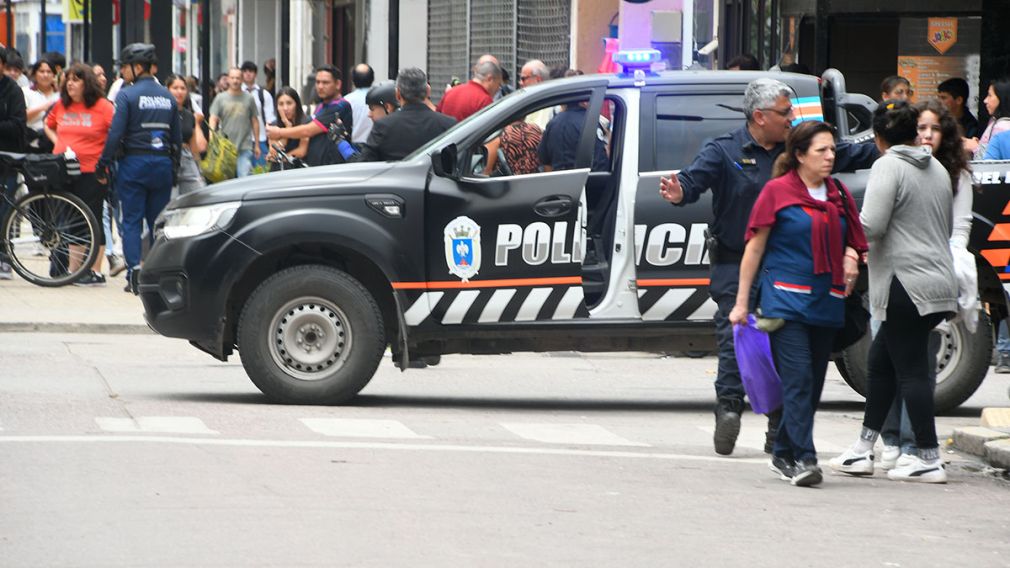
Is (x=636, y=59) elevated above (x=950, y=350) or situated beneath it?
elevated above

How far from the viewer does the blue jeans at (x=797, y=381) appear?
339 inches

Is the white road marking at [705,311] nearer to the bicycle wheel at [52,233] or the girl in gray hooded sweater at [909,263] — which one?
the girl in gray hooded sweater at [909,263]

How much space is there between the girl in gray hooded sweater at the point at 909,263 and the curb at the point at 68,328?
7.53 metres

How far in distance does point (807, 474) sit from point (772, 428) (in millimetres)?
736

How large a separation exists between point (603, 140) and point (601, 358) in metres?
3.69

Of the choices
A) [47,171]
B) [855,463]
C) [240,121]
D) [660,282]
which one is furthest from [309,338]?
[240,121]

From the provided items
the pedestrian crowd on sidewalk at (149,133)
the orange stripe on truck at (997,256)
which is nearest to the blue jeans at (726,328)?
the orange stripe on truck at (997,256)

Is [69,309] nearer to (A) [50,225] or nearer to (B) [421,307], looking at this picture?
(A) [50,225]

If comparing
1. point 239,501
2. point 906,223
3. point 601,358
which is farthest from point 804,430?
point 601,358

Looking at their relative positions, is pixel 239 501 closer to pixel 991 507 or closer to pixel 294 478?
pixel 294 478

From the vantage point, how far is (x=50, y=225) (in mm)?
17031

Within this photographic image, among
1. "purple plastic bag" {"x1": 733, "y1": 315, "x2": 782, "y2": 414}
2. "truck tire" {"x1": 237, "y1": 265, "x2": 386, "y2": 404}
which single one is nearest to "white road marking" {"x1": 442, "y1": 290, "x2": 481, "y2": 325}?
"truck tire" {"x1": 237, "y1": 265, "x2": 386, "y2": 404}

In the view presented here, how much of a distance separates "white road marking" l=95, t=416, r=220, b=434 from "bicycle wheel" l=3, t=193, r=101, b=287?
7243mm

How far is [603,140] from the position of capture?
11062 millimetres
